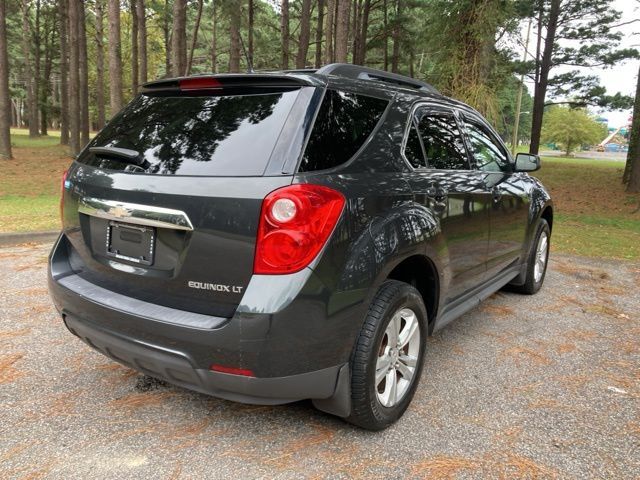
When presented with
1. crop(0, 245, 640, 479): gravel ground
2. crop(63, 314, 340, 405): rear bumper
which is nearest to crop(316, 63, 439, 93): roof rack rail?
crop(63, 314, 340, 405): rear bumper

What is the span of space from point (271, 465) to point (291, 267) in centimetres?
98

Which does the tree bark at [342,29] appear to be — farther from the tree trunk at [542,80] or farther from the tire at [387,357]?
the tree trunk at [542,80]

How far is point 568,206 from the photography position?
539 inches

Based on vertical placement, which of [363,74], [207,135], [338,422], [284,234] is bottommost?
[338,422]

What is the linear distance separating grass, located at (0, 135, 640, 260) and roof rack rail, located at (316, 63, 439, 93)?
550cm

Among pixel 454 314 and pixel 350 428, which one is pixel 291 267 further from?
pixel 454 314

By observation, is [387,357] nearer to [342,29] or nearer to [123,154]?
[123,154]

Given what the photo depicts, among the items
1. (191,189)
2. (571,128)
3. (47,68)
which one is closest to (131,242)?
(191,189)

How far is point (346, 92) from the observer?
252 cm

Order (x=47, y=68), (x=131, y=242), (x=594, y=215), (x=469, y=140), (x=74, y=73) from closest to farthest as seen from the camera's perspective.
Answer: (x=131, y=242), (x=469, y=140), (x=594, y=215), (x=74, y=73), (x=47, y=68)

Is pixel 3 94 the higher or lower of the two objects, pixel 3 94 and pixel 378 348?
the higher

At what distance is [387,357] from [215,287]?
1.02 m

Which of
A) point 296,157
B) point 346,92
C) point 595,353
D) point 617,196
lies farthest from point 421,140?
point 617,196

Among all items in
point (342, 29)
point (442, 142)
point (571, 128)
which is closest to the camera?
point (442, 142)
